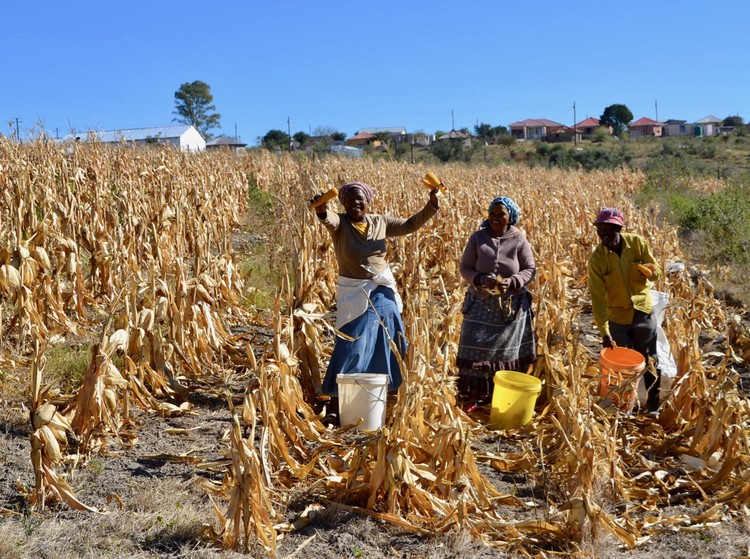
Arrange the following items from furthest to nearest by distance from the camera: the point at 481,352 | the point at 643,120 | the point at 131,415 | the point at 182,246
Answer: the point at 643,120, the point at 182,246, the point at 481,352, the point at 131,415

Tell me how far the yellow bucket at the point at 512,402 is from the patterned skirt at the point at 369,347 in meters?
0.60

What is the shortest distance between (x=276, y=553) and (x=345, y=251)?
1.94 meters

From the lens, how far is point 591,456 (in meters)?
3.02

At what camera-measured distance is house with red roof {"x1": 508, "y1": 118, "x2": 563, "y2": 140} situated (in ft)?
223

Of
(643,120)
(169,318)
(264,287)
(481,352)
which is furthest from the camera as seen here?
(643,120)

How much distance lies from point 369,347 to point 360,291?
1.11 feet

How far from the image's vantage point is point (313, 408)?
4.50m

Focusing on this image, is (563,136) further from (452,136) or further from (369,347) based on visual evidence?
(369,347)

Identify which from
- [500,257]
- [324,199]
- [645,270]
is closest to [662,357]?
[645,270]

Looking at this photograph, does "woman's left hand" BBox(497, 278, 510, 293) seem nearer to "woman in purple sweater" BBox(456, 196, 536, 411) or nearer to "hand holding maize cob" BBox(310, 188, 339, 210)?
"woman in purple sweater" BBox(456, 196, 536, 411)

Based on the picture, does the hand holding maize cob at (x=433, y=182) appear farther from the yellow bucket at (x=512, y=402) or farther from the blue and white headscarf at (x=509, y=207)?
the yellow bucket at (x=512, y=402)

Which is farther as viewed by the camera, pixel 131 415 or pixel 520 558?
pixel 131 415

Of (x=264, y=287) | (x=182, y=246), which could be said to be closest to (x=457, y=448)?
(x=182, y=246)

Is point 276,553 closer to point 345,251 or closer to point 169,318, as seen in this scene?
point 345,251
